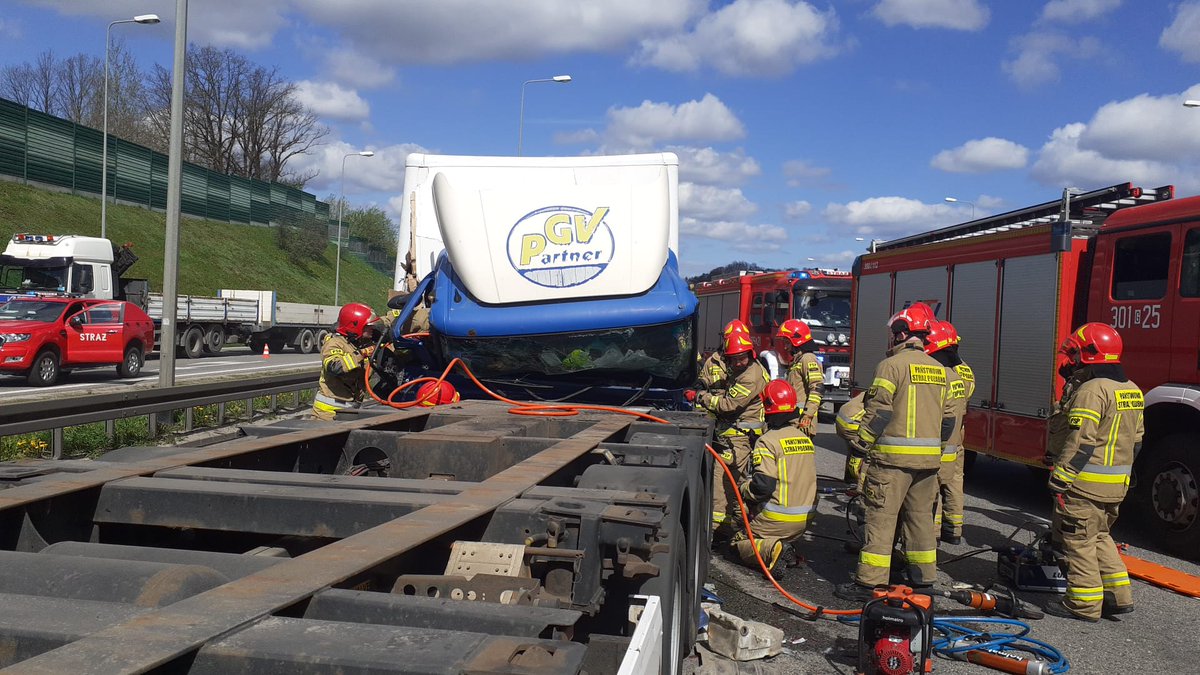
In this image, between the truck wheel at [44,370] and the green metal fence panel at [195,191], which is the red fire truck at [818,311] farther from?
the green metal fence panel at [195,191]

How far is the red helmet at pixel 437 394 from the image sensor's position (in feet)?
21.5

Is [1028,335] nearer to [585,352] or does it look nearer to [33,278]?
[585,352]

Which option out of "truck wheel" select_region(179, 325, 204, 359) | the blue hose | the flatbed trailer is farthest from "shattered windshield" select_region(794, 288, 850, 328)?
"truck wheel" select_region(179, 325, 204, 359)

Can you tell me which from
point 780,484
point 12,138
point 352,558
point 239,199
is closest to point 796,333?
point 780,484

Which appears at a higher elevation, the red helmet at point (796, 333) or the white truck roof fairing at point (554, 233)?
the white truck roof fairing at point (554, 233)

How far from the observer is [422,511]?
9.23 ft

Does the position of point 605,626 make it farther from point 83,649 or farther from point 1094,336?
point 1094,336

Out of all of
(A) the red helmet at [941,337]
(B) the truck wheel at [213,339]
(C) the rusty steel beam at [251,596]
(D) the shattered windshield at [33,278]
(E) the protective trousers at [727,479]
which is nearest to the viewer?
(C) the rusty steel beam at [251,596]

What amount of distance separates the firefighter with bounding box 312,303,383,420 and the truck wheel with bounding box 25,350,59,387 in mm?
13485

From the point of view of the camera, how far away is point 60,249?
22.9 m

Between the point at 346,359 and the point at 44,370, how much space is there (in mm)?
14357

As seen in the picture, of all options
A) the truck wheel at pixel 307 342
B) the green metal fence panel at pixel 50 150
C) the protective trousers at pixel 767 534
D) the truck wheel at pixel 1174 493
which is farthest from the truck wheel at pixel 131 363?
the green metal fence panel at pixel 50 150

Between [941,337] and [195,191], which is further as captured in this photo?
[195,191]

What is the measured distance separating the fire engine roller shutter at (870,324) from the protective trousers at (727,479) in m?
6.57
